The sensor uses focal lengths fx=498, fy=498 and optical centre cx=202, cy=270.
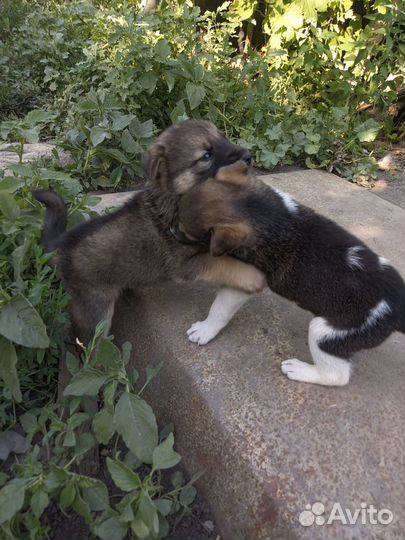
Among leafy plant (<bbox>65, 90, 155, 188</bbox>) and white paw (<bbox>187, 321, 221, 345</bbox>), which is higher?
leafy plant (<bbox>65, 90, 155, 188</bbox>)

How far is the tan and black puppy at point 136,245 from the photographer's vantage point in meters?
2.97

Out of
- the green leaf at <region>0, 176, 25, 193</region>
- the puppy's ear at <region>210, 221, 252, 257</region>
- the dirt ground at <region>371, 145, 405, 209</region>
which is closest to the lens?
the puppy's ear at <region>210, 221, 252, 257</region>

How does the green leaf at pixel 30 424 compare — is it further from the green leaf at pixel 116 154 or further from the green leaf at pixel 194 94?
Result: the green leaf at pixel 194 94

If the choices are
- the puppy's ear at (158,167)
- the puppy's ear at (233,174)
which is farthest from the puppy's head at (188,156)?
the puppy's ear at (233,174)

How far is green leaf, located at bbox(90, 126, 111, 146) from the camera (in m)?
4.20

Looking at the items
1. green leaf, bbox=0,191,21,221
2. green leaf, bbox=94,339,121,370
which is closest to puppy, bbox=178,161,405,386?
green leaf, bbox=94,339,121,370

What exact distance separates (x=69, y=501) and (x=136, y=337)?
4.29 feet

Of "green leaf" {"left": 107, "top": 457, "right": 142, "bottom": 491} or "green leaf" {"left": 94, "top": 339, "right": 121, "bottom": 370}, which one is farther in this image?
"green leaf" {"left": 94, "top": 339, "right": 121, "bottom": 370}

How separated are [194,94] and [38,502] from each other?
402 centimetres

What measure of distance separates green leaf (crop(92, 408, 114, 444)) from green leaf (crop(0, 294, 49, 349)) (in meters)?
0.40

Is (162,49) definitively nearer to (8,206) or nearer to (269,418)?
(8,206)

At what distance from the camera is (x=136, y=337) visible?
3.15 meters

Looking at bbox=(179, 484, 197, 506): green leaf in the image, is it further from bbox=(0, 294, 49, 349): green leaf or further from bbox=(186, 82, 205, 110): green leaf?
bbox=(186, 82, 205, 110): green leaf

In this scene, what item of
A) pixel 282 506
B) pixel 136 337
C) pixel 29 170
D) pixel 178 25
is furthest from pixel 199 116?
pixel 282 506
